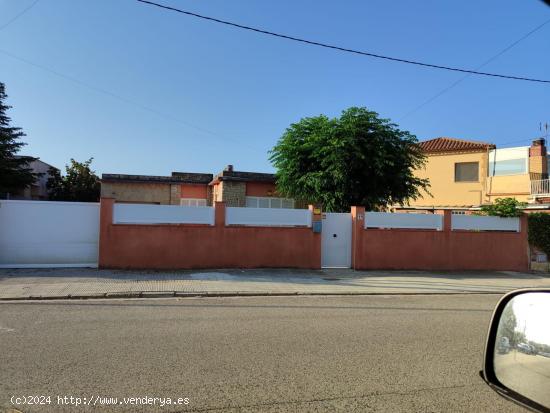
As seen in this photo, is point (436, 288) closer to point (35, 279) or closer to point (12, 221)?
point (35, 279)

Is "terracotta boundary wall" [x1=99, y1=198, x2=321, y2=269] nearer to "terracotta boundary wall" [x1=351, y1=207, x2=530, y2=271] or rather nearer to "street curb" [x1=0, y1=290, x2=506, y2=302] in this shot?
"terracotta boundary wall" [x1=351, y1=207, x2=530, y2=271]

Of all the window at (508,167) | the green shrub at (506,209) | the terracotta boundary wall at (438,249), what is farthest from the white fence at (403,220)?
the window at (508,167)

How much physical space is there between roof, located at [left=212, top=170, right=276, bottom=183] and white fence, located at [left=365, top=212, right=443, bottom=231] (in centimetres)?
767

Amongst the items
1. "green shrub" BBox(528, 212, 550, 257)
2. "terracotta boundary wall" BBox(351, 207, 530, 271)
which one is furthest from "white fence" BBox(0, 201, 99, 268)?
"green shrub" BBox(528, 212, 550, 257)

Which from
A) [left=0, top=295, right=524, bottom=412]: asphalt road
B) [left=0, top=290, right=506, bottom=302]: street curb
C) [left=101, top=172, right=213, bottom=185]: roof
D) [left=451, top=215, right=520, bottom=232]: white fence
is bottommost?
[left=0, top=290, right=506, bottom=302]: street curb

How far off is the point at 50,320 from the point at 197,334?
272cm

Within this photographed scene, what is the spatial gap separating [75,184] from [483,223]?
32573 mm

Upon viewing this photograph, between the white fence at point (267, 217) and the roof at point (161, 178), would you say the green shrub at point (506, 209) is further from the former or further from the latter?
the roof at point (161, 178)

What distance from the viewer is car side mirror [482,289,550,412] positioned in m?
1.94

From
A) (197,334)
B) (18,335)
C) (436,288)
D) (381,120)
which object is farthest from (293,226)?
(18,335)

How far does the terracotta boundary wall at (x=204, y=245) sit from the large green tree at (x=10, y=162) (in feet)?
63.8

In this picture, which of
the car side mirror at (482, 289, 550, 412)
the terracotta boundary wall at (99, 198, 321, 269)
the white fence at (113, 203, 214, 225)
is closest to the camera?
the car side mirror at (482, 289, 550, 412)

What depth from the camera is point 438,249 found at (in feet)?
54.1

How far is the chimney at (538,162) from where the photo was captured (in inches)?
1137
